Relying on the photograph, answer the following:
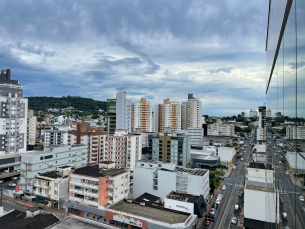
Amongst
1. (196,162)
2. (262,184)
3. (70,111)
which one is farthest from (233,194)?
(70,111)

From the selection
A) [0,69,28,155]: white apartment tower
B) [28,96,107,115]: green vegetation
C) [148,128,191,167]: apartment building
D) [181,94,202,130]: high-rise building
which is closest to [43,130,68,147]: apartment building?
[0,69,28,155]: white apartment tower

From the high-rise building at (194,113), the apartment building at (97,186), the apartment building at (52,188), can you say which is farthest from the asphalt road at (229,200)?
the high-rise building at (194,113)

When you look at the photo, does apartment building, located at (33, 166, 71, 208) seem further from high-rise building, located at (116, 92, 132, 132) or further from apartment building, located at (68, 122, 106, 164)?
high-rise building, located at (116, 92, 132, 132)

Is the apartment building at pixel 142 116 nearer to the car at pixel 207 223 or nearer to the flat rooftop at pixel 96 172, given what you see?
the flat rooftop at pixel 96 172

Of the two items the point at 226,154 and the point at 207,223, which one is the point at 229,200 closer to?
the point at 207,223

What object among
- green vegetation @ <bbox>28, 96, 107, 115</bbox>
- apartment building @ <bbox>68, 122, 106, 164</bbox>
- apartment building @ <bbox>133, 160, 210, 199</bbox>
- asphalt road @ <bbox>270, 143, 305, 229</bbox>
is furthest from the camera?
green vegetation @ <bbox>28, 96, 107, 115</bbox>

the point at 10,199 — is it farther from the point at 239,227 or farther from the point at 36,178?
the point at 239,227
